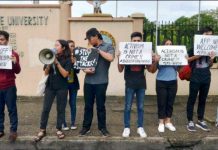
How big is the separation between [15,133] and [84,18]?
16.2ft

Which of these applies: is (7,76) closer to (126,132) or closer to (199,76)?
(126,132)

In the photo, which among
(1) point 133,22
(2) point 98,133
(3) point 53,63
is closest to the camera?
(3) point 53,63

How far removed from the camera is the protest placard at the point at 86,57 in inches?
266

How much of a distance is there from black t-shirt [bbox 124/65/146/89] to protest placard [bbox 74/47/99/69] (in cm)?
63

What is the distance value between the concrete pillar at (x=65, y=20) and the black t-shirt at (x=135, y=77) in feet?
13.9

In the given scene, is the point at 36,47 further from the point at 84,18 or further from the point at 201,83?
the point at 201,83

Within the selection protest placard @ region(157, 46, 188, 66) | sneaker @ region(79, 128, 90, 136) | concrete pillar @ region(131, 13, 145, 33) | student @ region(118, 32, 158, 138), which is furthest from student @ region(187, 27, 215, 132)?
concrete pillar @ region(131, 13, 145, 33)

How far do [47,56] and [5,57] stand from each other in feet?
2.48

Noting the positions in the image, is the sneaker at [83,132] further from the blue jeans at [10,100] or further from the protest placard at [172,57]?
the protest placard at [172,57]

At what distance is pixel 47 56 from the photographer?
21.4 feet

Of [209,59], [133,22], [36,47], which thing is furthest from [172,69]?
[36,47]

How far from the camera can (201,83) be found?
7.29 meters

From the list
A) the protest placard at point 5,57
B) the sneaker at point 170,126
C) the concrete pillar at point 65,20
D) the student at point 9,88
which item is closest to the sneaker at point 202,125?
the sneaker at point 170,126

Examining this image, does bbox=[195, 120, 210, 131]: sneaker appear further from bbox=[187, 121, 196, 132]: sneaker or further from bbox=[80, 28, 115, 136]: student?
bbox=[80, 28, 115, 136]: student
